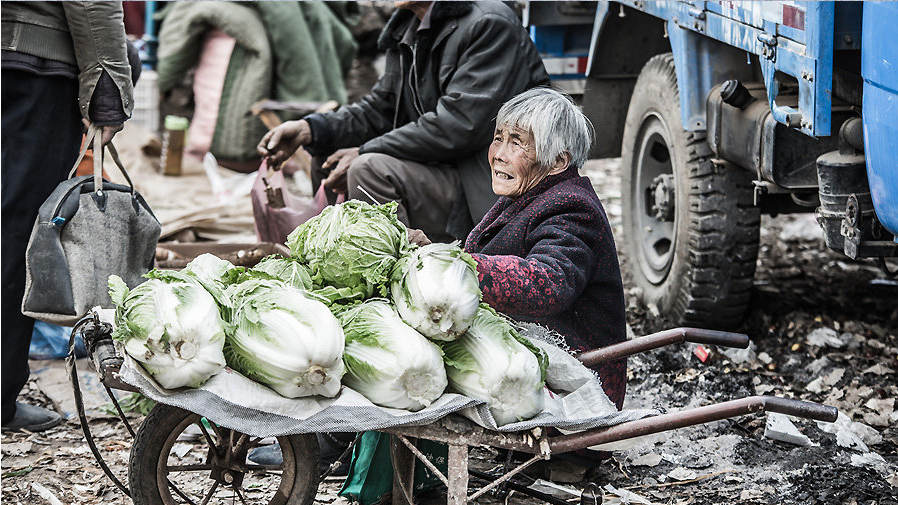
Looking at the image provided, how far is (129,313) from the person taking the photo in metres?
2.63

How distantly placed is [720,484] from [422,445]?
1.25 meters

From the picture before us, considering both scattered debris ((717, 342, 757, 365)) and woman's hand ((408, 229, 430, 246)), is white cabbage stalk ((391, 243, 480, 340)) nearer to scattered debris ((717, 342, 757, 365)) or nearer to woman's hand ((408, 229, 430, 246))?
woman's hand ((408, 229, 430, 246))

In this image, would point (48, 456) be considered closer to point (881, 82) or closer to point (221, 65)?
point (881, 82)

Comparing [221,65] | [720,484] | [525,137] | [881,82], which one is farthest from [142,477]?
[221,65]

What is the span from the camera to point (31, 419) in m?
4.29

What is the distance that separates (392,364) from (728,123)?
8.66 ft

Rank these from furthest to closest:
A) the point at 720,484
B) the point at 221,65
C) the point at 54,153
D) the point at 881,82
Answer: the point at 221,65 → the point at 54,153 → the point at 720,484 → the point at 881,82

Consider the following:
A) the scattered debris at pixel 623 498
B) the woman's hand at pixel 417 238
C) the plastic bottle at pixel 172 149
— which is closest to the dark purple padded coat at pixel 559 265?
the woman's hand at pixel 417 238

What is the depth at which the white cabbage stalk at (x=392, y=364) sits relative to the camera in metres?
2.64

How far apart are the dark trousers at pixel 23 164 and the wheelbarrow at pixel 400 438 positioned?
4.41 feet

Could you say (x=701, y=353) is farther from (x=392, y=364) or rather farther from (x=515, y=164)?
(x=392, y=364)

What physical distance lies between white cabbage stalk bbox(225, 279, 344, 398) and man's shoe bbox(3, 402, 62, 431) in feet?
6.53

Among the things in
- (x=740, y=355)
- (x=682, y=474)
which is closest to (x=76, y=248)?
(x=682, y=474)

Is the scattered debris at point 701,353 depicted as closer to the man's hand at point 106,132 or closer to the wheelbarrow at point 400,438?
the wheelbarrow at point 400,438
